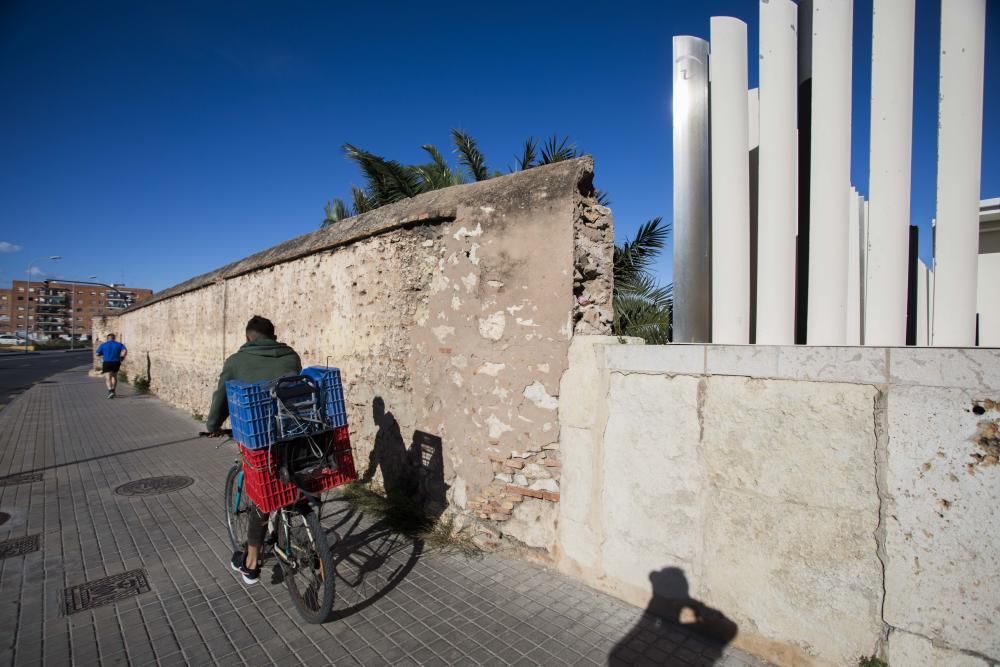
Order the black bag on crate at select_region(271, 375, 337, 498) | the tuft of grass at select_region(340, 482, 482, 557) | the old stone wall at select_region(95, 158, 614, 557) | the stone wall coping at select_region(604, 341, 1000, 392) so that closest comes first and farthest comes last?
1. the stone wall coping at select_region(604, 341, 1000, 392)
2. the black bag on crate at select_region(271, 375, 337, 498)
3. the old stone wall at select_region(95, 158, 614, 557)
4. the tuft of grass at select_region(340, 482, 482, 557)

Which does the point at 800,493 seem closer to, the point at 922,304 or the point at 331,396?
the point at 331,396

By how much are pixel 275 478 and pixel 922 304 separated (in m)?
5.99

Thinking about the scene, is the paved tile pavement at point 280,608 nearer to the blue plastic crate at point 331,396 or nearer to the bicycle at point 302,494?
the bicycle at point 302,494

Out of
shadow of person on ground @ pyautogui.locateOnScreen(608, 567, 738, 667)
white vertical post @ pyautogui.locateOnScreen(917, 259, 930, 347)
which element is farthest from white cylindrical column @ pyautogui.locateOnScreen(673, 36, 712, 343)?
white vertical post @ pyautogui.locateOnScreen(917, 259, 930, 347)

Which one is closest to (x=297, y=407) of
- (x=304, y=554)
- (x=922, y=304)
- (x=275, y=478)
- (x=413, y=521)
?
(x=275, y=478)

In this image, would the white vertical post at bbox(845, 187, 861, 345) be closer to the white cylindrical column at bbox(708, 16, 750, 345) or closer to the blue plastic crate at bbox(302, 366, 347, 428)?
the white cylindrical column at bbox(708, 16, 750, 345)

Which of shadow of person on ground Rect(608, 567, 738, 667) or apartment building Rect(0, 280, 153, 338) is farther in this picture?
apartment building Rect(0, 280, 153, 338)

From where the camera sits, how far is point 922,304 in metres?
5.05

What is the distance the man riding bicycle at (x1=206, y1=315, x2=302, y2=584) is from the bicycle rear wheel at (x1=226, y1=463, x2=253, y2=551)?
0.24m

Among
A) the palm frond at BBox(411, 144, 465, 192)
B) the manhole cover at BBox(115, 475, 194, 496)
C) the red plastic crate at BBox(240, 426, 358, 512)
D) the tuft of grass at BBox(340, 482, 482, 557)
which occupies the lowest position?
the manhole cover at BBox(115, 475, 194, 496)

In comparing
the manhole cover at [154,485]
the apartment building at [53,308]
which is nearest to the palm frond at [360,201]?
the manhole cover at [154,485]

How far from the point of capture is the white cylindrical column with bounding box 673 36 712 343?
10.7 feet

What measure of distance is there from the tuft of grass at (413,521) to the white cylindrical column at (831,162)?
288 centimetres

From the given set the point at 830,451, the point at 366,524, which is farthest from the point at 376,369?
the point at 830,451
